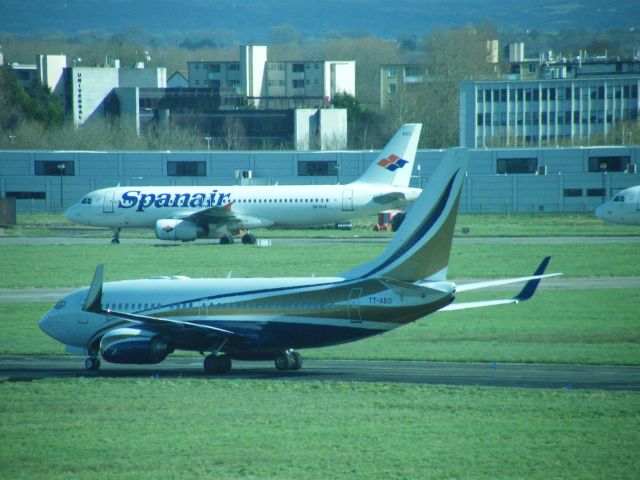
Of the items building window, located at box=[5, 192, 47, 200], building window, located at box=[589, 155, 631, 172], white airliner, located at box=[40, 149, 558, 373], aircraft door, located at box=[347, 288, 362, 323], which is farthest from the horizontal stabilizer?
building window, located at box=[5, 192, 47, 200]

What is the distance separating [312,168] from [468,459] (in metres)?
91.9

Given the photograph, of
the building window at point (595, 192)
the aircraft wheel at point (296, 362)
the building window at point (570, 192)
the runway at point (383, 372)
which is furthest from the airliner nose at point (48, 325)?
the building window at point (595, 192)

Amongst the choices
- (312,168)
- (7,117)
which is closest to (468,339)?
(312,168)

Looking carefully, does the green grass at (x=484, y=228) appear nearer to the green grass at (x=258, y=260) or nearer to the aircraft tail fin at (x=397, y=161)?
the aircraft tail fin at (x=397, y=161)

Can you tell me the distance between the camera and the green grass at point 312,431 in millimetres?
24172

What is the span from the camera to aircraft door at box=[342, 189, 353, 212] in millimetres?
86062

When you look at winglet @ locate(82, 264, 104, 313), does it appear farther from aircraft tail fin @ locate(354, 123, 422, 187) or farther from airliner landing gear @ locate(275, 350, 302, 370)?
aircraft tail fin @ locate(354, 123, 422, 187)

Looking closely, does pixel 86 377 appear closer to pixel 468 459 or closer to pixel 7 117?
pixel 468 459

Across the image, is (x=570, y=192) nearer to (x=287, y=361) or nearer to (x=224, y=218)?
(x=224, y=218)

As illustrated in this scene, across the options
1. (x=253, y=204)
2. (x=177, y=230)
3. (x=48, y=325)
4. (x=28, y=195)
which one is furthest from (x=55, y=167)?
(x=48, y=325)

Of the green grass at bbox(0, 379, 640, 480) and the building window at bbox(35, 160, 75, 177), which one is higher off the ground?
the building window at bbox(35, 160, 75, 177)

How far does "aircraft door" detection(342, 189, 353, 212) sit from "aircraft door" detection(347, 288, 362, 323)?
50591 millimetres

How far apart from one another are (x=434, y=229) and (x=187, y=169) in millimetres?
83025

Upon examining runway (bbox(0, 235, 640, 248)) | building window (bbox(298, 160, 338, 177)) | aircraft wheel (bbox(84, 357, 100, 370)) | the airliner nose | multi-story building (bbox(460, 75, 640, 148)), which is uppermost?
multi-story building (bbox(460, 75, 640, 148))
